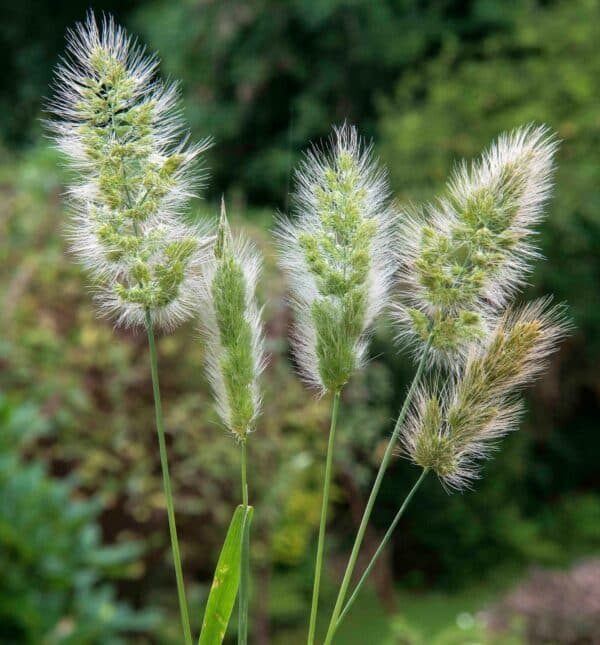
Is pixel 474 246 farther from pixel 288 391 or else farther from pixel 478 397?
pixel 288 391

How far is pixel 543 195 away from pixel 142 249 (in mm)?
310

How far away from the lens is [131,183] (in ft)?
2.52

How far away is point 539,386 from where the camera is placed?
7281mm

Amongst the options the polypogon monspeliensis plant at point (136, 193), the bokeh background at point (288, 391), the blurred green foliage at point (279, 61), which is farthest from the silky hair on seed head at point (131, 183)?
the blurred green foliage at point (279, 61)

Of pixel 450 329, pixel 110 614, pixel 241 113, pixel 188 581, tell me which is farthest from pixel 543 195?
pixel 241 113

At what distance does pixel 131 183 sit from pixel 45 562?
2.67 meters

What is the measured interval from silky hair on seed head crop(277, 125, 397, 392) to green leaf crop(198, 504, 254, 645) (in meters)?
0.15

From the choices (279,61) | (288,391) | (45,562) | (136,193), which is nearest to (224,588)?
(136,193)

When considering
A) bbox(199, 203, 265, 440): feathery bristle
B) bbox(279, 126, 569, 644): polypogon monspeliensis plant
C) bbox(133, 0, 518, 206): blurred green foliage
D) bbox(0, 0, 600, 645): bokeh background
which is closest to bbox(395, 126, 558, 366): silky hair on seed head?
bbox(279, 126, 569, 644): polypogon monspeliensis plant

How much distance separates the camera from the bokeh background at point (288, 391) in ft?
13.4

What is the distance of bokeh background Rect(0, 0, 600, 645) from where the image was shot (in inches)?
161

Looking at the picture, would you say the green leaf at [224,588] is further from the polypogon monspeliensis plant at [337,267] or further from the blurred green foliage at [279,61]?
the blurred green foliage at [279,61]

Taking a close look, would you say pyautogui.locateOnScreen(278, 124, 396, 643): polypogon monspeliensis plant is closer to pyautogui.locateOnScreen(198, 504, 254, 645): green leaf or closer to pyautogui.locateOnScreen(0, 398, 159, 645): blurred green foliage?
pyautogui.locateOnScreen(198, 504, 254, 645): green leaf

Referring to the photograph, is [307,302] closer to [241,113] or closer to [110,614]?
[110,614]
